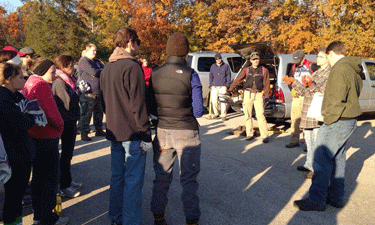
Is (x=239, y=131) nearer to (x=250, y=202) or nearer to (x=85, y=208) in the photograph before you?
(x=250, y=202)

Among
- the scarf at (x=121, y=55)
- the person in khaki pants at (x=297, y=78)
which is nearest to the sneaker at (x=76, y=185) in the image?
the scarf at (x=121, y=55)

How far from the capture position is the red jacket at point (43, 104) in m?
3.15

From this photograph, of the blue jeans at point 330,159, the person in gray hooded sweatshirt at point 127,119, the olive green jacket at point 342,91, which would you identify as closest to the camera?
the person in gray hooded sweatshirt at point 127,119

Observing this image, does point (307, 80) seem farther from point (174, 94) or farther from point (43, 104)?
point (43, 104)

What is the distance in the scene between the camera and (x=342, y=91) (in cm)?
363

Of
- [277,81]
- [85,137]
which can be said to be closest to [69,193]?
[85,137]

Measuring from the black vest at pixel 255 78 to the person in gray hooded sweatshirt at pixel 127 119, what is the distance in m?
4.32

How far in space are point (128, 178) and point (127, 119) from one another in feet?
1.94

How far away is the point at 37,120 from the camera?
9.85 ft

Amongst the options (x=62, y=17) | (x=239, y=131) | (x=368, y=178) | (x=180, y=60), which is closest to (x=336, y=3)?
(x=239, y=131)

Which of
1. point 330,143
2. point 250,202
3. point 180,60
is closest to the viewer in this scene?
point 180,60

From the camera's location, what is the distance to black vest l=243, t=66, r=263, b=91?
7125mm

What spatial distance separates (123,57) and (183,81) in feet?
2.06

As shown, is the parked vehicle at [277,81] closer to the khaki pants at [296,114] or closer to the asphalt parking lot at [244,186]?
the asphalt parking lot at [244,186]
